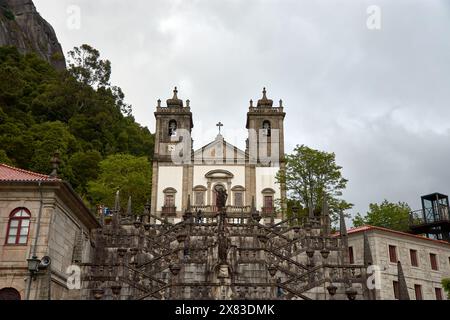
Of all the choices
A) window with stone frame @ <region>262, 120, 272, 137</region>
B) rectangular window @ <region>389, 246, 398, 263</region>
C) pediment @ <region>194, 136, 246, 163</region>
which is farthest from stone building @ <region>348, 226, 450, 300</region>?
window with stone frame @ <region>262, 120, 272, 137</region>

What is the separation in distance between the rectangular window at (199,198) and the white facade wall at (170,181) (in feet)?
5.33

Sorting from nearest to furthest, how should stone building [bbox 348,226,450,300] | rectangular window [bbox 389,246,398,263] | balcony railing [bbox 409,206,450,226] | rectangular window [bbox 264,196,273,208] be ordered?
stone building [bbox 348,226,450,300] → rectangular window [bbox 389,246,398,263] → balcony railing [bbox 409,206,450,226] → rectangular window [bbox 264,196,273,208]

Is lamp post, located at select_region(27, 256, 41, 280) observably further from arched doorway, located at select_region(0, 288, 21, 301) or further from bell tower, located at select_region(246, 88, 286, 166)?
bell tower, located at select_region(246, 88, 286, 166)

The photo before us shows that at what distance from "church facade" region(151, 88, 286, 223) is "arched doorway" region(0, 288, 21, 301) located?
30138 millimetres

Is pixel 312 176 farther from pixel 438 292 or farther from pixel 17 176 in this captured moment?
pixel 17 176

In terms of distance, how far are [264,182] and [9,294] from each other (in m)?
35.0

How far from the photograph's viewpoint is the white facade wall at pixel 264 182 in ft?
166

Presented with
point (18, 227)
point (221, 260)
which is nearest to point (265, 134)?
point (221, 260)

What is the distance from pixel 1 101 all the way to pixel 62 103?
12.1 metres

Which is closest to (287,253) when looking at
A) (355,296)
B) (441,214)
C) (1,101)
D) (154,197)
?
(355,296)

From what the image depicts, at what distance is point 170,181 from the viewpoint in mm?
51438

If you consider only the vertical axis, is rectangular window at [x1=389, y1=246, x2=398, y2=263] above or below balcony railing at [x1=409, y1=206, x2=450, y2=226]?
below

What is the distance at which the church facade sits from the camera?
166ft
